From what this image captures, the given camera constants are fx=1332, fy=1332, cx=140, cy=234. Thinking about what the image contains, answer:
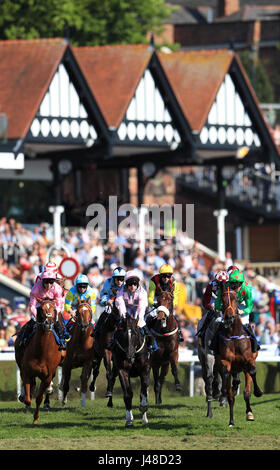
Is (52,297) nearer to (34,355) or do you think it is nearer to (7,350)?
(34,355)

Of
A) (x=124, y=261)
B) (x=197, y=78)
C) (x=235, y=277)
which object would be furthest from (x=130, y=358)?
(x=197, y=78)

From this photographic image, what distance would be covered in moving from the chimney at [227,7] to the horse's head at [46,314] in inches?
2826

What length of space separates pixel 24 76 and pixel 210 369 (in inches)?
602

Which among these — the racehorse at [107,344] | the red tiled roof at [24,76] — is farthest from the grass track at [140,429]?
the red tiled roof at [24,76]

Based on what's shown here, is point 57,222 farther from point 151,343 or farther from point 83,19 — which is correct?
point 151,343

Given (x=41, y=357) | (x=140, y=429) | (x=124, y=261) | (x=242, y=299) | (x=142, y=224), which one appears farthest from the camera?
(x=142, y=224)

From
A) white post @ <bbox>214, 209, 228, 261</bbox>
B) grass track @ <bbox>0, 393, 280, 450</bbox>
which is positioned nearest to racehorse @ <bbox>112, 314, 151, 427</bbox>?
grass track @ <bbox>0, 393, 280, 450</bbox>

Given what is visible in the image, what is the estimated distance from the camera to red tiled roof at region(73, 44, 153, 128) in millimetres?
32906

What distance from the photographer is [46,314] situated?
16.7 m

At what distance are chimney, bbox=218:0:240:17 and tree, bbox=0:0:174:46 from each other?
132 feet

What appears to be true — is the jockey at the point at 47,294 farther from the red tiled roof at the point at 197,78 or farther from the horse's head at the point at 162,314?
the red tiled roof at the point at 197,78

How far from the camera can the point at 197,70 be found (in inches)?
1412
